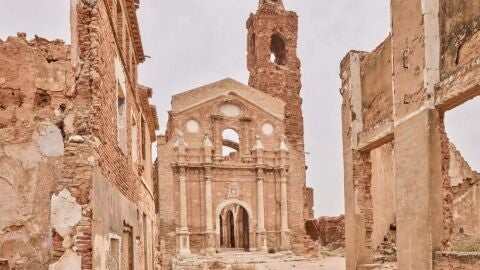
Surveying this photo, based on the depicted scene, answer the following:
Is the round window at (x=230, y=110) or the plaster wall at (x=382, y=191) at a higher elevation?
the round window at (x=230, y=110)

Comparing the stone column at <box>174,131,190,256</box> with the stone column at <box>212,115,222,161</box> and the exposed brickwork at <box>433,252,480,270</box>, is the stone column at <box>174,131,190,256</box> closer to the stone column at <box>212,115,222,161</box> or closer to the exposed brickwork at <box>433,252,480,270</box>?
the stone column at <box>212,115,222,161</box>

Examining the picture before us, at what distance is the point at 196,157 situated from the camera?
28.4 metres

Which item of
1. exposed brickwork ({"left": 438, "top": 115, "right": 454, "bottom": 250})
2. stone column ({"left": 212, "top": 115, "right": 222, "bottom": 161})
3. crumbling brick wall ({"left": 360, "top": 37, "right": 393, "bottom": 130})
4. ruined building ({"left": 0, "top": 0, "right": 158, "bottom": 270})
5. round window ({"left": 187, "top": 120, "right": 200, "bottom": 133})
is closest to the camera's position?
ruined building ({"left": 0, "top": 0, "right": 158, "bottom": 270})

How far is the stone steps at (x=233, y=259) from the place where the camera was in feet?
79.3

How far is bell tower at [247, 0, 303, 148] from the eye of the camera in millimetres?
34125

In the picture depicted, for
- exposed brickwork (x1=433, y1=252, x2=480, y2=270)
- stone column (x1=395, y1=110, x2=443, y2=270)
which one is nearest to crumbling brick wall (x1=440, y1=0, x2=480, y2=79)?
stone column (x1=395, y1=110, x2=443, y2=270)

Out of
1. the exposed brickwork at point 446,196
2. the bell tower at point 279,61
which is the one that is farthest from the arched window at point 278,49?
the exposed brickwork at point 446,196

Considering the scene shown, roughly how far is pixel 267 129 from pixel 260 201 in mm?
4262

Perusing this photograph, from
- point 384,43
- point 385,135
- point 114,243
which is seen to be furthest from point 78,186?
point 384,43

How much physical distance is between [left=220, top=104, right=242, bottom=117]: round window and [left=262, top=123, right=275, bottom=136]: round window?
5.41ft

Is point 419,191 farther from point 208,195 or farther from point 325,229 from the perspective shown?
point 325,229

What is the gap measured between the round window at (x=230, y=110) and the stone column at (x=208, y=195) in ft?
6.54

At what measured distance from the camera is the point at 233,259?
25.2m

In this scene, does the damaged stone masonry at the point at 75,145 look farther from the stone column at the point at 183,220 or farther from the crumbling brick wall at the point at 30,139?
the stone column at the point at 183,220
